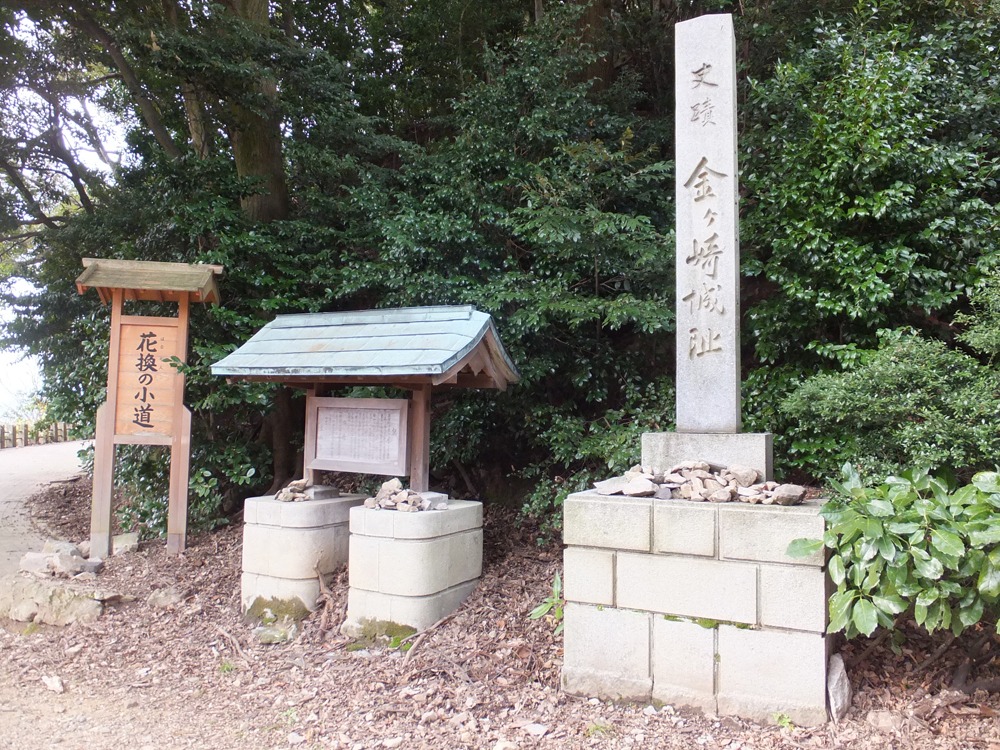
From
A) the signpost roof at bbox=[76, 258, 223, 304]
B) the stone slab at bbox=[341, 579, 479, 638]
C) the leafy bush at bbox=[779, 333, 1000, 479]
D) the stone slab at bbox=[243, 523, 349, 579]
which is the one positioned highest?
the signpost roof at bbox=[76, 258, 223, 304]

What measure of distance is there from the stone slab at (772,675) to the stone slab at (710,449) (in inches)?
38.2

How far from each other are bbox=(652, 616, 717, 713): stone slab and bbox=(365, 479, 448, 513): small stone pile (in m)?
1.95

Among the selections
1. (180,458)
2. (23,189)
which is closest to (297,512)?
(180,458)

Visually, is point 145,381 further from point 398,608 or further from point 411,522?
point 398,608

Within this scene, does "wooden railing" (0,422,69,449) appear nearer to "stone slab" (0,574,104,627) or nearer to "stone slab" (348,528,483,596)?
"stone slab" (0,574,104,627)

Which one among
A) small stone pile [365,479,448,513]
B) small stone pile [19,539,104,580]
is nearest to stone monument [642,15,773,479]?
small stone pile [365,479,448,513]

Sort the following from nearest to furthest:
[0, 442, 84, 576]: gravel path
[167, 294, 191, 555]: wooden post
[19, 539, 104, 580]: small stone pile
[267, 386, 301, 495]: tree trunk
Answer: [19, 539, 104, 580]: small stone pile → [167, 294, 191, 555]: wooden post → [267, 386, 301, 495]: tree trunk → [0, 442, 84, 576]: gravel path

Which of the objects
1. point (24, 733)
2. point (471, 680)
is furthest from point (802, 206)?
point (24, 733)

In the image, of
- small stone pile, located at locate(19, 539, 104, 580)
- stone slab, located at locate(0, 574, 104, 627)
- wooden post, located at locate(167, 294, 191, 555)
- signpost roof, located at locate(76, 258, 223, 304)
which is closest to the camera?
stone slab, located at locate(0, 574, 104, 627)

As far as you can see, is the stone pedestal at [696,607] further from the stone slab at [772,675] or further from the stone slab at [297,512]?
the stone slab at [297,512]

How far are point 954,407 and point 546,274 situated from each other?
3.62 metres

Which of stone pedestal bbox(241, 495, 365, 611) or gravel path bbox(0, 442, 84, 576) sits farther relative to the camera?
gravel path bbox(0, 442, 84, 576)

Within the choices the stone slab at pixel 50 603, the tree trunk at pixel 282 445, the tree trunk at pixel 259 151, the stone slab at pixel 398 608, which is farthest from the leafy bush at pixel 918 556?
the tree trunk at pixel 259 151

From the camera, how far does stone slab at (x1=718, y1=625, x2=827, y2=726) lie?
3344 mm
